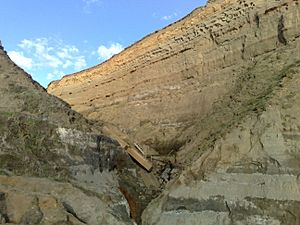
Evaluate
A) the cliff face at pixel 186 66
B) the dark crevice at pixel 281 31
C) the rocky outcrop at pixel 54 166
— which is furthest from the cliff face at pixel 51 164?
the dark crevice at pixel 281 31

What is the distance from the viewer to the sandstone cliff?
12695 millimetres

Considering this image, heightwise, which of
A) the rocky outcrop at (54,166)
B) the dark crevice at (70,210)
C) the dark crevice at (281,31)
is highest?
the dark crevice at (281,31)

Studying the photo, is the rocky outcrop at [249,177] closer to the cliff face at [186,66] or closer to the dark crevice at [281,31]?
the dark crevice at [281,31]

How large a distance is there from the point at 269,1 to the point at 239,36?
2.11 metres

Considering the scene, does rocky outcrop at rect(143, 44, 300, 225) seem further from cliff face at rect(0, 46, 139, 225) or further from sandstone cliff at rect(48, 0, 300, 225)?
cliff face at rect(0, 46, 139, 225)

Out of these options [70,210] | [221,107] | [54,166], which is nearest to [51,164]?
[54,166]

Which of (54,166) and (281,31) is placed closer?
(54,166)

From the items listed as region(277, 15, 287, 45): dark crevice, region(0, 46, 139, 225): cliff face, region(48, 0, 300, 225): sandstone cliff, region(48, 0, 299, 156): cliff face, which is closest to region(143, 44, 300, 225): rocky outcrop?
region(48, 0, 300, 225): sandstone cliff

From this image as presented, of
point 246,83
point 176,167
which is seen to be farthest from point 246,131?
point 176,167

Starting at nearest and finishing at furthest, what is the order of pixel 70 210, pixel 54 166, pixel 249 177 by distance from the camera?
pixel 70 210, pixel 249 177, pixel 54 166

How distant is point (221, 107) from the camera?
18797 mm

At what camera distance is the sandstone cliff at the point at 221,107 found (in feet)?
41.7

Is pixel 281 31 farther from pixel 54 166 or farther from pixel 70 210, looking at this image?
pixel 70 210

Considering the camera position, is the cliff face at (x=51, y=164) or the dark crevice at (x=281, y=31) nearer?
the cliff face at (x=51, y=164)
